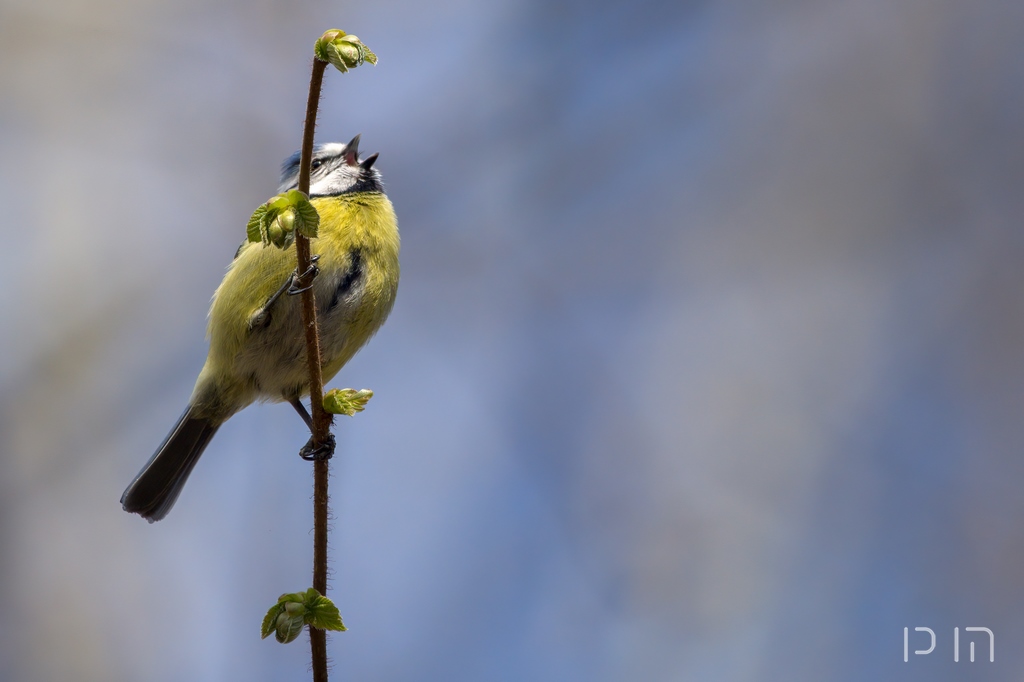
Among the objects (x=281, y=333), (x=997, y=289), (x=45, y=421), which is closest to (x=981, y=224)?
(x=997, y=289)

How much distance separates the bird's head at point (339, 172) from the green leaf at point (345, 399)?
199 centimetres

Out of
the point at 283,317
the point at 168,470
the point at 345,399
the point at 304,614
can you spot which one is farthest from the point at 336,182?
the point at 304,614

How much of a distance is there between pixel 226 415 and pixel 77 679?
5.86ft

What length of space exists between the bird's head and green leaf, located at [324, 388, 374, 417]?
6.52 feet

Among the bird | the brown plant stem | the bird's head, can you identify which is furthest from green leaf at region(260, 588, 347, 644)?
the bird's head

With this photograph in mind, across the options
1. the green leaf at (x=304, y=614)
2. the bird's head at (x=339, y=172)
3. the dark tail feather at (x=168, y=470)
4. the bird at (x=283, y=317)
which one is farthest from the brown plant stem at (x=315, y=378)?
the dark tail feather at (x=168, y=470)

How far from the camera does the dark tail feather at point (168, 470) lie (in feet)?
13.2

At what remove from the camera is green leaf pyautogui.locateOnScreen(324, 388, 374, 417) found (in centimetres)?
188

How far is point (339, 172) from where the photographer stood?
411cm

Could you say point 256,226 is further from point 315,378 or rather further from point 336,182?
point 336,182

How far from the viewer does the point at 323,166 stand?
4281 millimetres

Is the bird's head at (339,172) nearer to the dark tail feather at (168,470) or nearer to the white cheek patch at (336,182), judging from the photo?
the white cheek patch at (336,182)

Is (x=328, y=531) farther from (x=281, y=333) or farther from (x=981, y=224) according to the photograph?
(x=981, y=224)

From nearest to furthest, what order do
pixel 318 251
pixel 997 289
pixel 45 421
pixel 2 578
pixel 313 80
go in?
1. pixel 313 80
2. pixel 318 251
3. pixel 2 578
4. pixel 45 421
5. pixel 997 289
